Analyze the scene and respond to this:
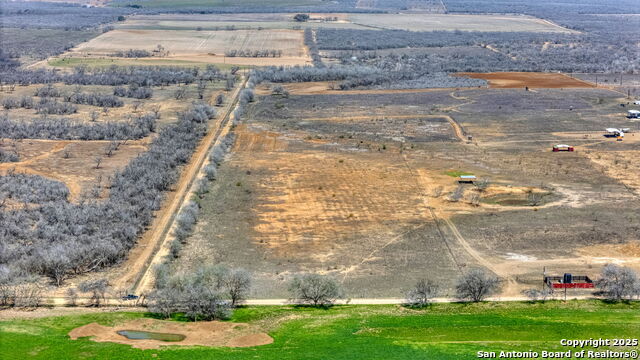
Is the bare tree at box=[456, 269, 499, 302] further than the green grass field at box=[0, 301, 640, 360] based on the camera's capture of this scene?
Yes

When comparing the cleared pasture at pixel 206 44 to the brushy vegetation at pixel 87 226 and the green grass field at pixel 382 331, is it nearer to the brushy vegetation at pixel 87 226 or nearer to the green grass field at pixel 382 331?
the brushy vegetation at pixel 87 226

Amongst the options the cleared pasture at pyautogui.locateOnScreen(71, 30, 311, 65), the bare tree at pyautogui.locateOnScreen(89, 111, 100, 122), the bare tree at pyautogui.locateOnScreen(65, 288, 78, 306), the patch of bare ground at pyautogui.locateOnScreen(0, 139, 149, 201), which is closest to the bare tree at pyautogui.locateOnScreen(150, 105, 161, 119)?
the bare tree at pyautogui.locateOnScreen(89, 111, 100, 122)

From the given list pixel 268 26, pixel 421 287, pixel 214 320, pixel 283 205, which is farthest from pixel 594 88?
pixel 268 26

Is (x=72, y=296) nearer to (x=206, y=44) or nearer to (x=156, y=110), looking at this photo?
(x=156, y=110)

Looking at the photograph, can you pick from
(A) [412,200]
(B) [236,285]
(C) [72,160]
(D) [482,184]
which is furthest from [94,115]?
(B) [236,285]

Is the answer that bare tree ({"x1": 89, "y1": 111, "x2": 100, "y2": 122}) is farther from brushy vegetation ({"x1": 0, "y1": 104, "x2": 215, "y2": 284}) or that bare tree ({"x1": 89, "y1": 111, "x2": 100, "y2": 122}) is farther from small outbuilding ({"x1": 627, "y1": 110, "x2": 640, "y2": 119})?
small outbuilding ({"x1": 627, "y1": 110, "x2": 640, "y2": 119})
